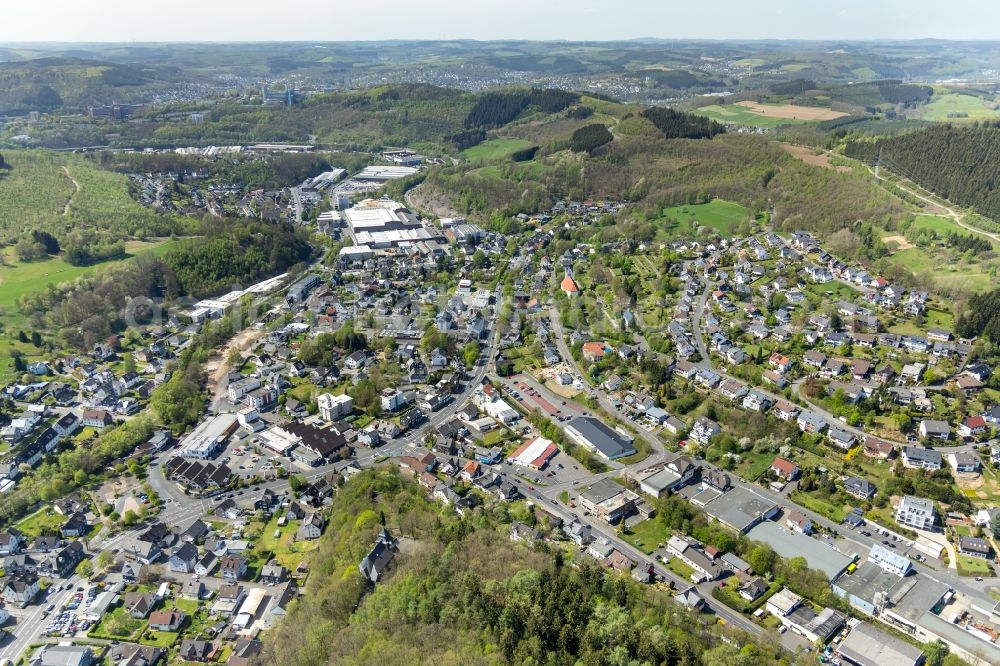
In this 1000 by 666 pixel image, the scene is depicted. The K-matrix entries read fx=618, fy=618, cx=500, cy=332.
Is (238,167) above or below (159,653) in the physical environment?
above

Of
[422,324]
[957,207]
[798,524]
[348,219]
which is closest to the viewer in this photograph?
[798,524]

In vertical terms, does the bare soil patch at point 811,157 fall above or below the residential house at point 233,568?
above

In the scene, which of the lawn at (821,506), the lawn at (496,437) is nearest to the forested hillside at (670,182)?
the lawn at (496,437)

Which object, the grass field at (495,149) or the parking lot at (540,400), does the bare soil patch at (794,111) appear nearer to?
the grass field at (495,149)

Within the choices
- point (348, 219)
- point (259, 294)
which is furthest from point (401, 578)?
point (348, 219)

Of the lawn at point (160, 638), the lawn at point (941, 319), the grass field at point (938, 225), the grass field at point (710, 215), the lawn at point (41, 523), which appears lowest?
the lawn at point (160, 638)

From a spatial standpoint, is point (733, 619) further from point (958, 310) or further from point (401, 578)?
point (958, 310)
